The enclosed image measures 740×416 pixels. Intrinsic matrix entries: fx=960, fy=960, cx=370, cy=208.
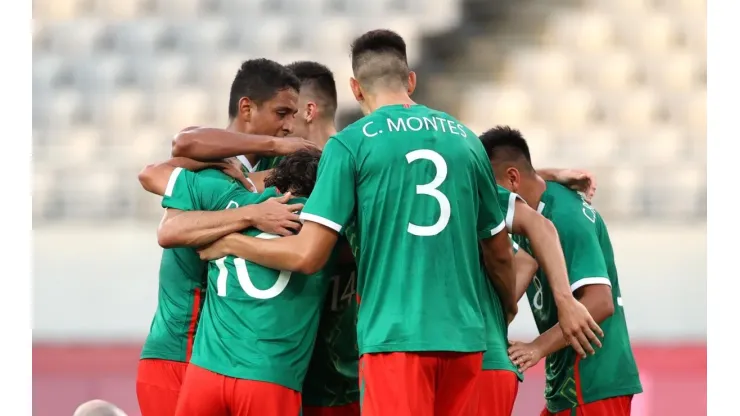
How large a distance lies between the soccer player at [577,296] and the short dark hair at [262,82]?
0.81 m

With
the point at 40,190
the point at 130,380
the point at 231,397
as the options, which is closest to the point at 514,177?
the point at 231,397

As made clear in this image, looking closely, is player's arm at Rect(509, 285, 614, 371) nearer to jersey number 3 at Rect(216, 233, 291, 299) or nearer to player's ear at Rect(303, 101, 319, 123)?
jersey number 3 at Rect(216, 233, 291, 299)

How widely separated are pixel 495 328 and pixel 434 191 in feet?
1.83

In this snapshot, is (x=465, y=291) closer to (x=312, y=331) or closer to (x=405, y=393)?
(x=405, y=393)

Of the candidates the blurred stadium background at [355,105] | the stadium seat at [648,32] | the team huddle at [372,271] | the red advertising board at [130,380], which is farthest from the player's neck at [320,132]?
the stadium seat at [648,32]

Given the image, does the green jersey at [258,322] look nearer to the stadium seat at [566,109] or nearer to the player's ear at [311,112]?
the player's ear at [311,112]

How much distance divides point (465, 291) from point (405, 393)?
0.33m

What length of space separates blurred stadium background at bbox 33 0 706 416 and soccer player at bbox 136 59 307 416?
4566 mm

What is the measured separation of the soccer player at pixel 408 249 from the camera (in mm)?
2605

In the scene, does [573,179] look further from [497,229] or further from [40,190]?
[40,190]

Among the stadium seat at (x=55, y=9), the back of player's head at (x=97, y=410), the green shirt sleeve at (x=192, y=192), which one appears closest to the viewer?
the green shirt sleeve at (x=192, y=192)

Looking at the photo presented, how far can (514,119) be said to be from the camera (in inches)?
362

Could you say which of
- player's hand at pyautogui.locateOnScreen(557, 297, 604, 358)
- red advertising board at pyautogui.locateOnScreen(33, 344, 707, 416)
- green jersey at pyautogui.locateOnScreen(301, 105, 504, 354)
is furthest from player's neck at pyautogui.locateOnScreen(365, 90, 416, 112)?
red advertising board at pyautogui.locateOnScreen(33, 344, 707, 416)
